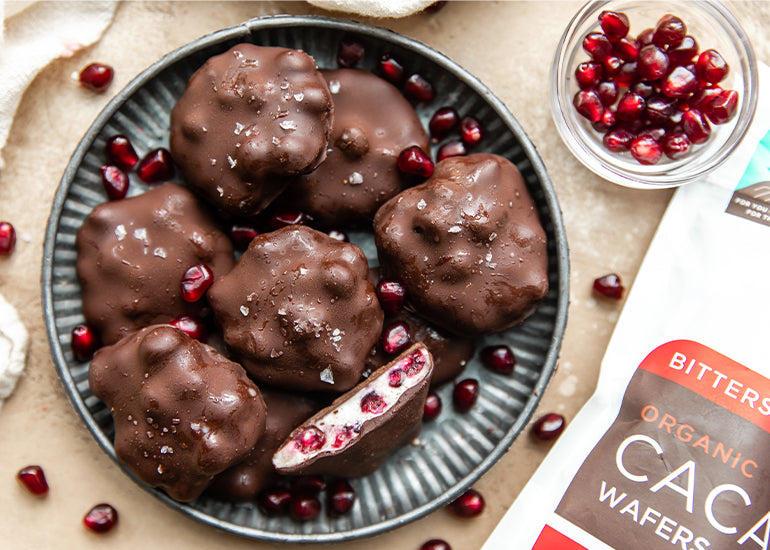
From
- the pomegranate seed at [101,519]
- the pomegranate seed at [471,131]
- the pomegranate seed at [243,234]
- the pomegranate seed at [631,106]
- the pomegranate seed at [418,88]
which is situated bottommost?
the pomegranate seed at [101,519]

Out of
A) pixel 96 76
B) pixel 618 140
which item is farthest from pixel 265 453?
pixel 618 140

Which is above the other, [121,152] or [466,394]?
[466,394]

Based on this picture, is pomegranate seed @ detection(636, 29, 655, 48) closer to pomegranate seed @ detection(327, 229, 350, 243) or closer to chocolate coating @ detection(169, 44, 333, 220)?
chocolate coating @ detection(169, 44, 333, 220)

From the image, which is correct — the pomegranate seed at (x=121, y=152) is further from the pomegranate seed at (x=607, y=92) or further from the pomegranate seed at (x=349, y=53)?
the pomegranate seed at (x=607, y=92)

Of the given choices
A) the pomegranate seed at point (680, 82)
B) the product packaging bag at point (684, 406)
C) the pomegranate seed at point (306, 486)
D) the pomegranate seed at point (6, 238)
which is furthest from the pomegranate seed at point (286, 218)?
the pomegranate seed at point (680, 82)

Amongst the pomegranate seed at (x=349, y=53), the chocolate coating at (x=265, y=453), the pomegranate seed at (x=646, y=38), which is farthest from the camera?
the pomegranate seed at (x=646, y=38)

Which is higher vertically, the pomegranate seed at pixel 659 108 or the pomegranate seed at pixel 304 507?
the pomegranate seed at pixel 659 108

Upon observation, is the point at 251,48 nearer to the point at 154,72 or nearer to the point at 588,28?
the point at 154,72

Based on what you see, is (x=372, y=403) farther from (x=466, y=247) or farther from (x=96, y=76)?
(x=96, y=76)
